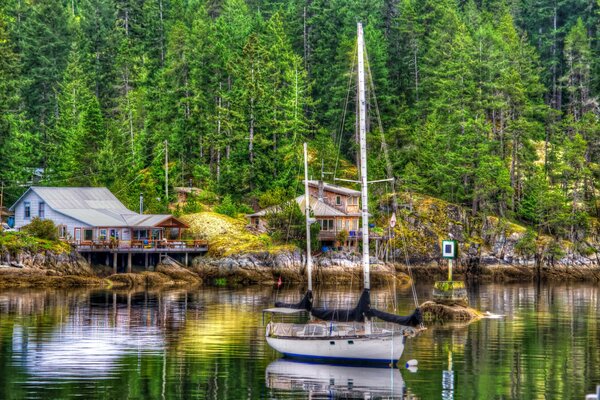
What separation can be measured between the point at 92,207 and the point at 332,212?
22555mm

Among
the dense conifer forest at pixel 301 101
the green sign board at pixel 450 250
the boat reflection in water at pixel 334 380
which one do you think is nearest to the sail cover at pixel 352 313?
the boat reflection in water at pixel 334 380

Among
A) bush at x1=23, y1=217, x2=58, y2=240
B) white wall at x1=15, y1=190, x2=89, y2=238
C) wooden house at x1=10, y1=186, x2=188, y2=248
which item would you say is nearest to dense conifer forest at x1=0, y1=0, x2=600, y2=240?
wooden house at x1=10, y1=186, x2=188, y2=248

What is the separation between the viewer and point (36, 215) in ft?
319

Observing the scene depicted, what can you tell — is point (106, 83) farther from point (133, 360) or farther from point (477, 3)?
point (133, 360)

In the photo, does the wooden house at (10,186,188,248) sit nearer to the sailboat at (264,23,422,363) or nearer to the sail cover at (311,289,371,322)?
the sailboat at (264,23,422,363)

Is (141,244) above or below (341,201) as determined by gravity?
below

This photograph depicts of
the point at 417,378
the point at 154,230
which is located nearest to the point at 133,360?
the point at 417,378

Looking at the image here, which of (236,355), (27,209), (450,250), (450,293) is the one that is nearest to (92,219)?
(27,209)

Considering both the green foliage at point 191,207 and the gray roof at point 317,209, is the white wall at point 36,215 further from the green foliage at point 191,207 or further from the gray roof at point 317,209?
the gray roof at point 317,209

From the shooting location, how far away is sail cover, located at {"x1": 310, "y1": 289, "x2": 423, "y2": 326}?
1817 inches

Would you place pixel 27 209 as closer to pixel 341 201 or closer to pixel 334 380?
pixel 341 201

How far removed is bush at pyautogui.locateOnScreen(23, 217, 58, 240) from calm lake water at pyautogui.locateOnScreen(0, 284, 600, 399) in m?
12.5

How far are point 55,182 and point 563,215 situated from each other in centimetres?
5108

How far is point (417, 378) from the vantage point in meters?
44.8
